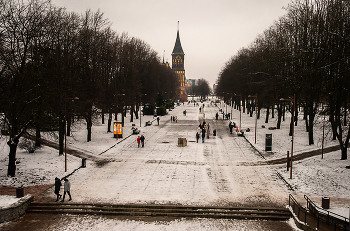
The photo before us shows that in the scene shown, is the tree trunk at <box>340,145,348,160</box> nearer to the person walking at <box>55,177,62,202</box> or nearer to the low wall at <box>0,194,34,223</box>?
the person walking at <box>55,177,62,202</box>

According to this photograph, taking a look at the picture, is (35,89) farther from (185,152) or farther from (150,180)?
(185,152)

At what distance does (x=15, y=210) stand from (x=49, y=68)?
13.5 metres

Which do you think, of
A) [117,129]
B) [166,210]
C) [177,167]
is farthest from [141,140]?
[166,210]

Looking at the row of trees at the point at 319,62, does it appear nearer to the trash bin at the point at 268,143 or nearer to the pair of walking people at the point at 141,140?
the trash bin at the point at 268,143

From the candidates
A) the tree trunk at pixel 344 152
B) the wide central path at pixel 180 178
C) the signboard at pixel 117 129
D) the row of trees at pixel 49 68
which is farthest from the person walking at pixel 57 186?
the tree trunk at pixel 344 152

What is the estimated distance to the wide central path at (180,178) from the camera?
62.0 feet

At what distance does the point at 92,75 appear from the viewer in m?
35.5

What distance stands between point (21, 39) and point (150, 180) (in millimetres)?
13015

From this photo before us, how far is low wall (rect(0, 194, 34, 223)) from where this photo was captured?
16.0m

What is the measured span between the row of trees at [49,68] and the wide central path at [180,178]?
531 cm

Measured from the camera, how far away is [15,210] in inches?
648

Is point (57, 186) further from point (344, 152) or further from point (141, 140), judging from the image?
point (344, 152)

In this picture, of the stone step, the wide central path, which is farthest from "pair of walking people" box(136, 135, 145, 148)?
the stone step

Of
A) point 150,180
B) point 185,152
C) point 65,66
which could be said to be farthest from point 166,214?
point 65,66
